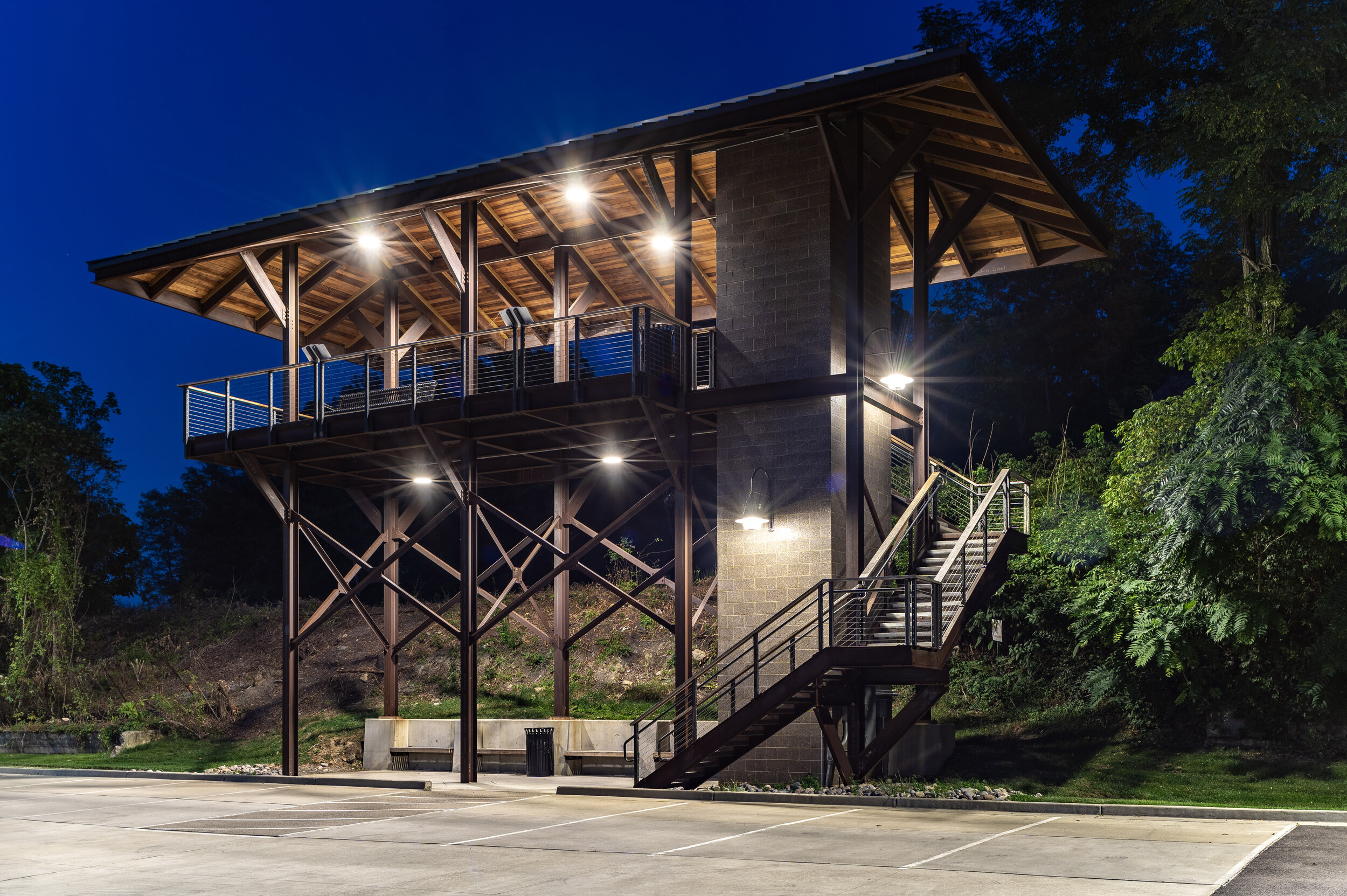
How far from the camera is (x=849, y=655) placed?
1458 cm

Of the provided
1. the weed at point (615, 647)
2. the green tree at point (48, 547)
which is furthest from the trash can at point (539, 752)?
the green tree at point (48, 547)

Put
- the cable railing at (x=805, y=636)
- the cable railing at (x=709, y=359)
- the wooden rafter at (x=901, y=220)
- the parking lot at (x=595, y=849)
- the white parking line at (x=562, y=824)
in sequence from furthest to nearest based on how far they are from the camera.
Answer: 1. the wooden rafter at (x=901, y=220)
2. the cable railing at (x=709, y=359)
3. the cable railing at (x=805, y=636)
4. the white parking line at (x=562, y=824)
5. the parking lot at (x=595, y=849)

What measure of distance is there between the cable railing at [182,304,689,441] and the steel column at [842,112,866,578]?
2603 millimetres

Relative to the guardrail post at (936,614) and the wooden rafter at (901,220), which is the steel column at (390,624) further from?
the guardrail post at (936,614)

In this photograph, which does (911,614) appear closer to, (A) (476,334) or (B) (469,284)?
(A) (476,334)

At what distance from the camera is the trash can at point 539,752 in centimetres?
2134

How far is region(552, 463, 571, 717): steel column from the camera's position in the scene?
75.3 feet

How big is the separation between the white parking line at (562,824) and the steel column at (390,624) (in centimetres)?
1050

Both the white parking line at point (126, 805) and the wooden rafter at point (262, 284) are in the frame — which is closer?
the white parking line at point (126, 805)

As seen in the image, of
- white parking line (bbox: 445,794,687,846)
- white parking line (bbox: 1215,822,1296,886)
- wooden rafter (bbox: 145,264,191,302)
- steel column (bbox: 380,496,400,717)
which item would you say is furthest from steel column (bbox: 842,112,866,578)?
wooden rafter (bbox: 145,264,191,302)

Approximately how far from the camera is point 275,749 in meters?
24.9

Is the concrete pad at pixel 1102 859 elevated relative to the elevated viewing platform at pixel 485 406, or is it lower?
lower

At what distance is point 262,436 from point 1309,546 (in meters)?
16.8

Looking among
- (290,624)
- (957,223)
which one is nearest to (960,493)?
(957,223)
